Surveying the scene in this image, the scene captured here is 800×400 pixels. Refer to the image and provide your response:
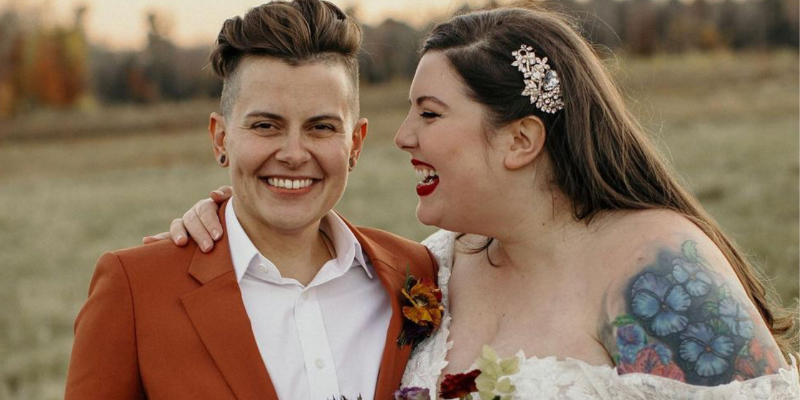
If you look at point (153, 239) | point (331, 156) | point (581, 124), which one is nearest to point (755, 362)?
point (581, 124)

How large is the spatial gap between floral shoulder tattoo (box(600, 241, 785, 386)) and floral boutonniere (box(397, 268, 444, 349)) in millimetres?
808

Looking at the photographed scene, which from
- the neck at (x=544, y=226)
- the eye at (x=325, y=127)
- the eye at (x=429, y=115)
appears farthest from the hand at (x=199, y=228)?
the neck at (x=544, y=226)

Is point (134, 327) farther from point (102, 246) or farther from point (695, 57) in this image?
point (695, 57)

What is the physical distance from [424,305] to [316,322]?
0.48 m

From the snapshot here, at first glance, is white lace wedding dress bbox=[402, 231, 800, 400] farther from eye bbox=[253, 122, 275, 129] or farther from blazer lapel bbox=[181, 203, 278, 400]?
eye bbox=[253, 122, 275, 129]

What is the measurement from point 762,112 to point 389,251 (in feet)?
72.8

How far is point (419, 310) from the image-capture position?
13.3 ft

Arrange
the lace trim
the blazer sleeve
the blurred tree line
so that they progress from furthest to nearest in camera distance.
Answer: the blurred tree line, the lace trim, the blazer sleeve

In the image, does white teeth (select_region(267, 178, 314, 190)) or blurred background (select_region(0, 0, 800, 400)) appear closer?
white teeth (select_region(267, 178, 314, 190))

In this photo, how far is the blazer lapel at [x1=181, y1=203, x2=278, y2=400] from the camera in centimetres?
363

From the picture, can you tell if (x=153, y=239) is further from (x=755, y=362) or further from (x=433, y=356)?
(x=755, y=362)

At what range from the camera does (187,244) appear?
3.98 meters

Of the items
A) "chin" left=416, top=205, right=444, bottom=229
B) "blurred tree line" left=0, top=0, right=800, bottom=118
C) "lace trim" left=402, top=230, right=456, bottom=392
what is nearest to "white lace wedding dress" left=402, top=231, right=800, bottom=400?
"lace trim" left=402, top=230, right=456, bottom=392

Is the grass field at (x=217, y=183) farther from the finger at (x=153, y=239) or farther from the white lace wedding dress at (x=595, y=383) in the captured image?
the finger at (x=153, y=239)
